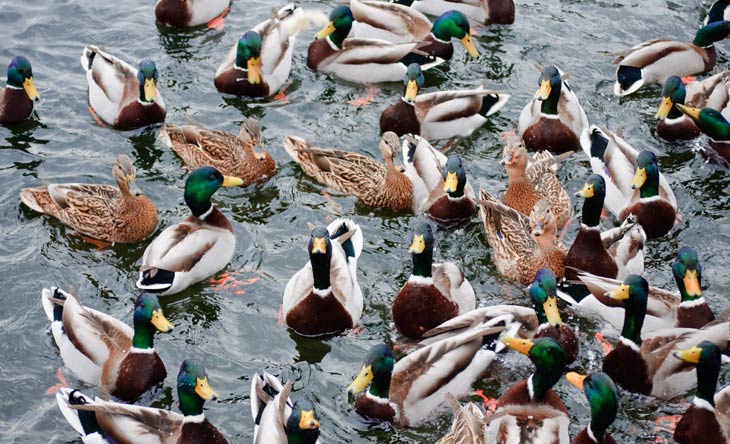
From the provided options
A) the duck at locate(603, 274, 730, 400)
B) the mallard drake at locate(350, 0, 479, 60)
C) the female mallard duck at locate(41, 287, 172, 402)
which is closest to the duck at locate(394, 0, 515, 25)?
the mallard drake at locate(350, 0, 479, 60)

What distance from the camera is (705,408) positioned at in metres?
8.16

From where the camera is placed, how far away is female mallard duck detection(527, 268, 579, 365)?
346 inches

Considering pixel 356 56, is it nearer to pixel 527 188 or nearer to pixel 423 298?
pixel 527 188

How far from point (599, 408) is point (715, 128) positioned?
4.61m

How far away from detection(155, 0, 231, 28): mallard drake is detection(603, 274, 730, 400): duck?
690 centimetres

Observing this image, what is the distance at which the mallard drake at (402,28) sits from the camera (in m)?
13.2

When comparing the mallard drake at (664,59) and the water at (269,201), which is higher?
the mallard drake at (664,59)

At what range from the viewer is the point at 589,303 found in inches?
372

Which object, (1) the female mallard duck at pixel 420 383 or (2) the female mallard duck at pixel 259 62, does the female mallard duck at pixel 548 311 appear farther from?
(2) the female mallard duck at pixel 259 62

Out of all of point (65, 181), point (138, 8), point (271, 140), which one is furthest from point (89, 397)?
point (138, 8)

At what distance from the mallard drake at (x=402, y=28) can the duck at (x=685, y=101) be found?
2369 millimetres

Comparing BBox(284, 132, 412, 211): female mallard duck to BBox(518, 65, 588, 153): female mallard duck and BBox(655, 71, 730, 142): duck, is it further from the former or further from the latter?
BBox(655, 71, 730, 142): duck

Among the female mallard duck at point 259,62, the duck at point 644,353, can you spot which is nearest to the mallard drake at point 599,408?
the duck at point 644,353

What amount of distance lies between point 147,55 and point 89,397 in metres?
5.89
